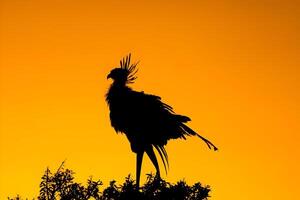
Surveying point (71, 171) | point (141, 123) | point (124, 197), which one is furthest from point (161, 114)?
point (124, 197)

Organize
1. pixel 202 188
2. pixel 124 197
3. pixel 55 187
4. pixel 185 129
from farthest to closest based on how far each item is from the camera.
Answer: pixel 185 129, pixel 55 187, pixel 202 188, pixel 124 197

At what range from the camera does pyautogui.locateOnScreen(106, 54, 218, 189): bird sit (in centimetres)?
2059

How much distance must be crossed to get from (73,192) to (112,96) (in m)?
4.23

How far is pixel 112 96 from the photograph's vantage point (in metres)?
21.1

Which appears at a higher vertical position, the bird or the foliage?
A: the bird

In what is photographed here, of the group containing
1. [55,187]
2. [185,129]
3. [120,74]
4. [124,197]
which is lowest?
[124,197]

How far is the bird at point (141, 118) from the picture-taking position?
2059cm

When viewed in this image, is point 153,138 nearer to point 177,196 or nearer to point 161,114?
point 161,114

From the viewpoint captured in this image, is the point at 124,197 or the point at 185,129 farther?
the point at 185,129

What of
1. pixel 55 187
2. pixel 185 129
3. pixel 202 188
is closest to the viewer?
pixel 202 188

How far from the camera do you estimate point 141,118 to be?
2095 cm

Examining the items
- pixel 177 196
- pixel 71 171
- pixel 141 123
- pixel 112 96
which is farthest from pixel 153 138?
pixel 177 196

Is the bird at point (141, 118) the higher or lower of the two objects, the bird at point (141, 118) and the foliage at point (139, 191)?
the higher

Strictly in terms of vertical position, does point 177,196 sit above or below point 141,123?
below
